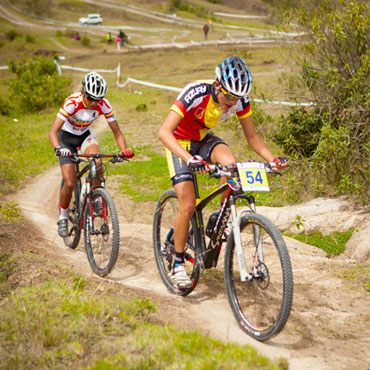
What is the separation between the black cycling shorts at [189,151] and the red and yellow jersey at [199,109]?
2.9 inches

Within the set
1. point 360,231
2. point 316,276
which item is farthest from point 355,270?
point 360,231

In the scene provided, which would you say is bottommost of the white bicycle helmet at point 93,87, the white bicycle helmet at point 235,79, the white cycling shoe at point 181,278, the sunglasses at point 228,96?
the white cycling shoe at point 181,278

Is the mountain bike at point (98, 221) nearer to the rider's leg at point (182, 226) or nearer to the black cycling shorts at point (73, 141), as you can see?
the black cycling shorts at point (73, 141)

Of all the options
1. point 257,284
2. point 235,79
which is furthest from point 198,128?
point 257,284

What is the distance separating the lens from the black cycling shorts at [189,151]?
5336mm

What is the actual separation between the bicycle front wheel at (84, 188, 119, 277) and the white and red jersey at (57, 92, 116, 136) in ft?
4.22

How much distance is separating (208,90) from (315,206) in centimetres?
480

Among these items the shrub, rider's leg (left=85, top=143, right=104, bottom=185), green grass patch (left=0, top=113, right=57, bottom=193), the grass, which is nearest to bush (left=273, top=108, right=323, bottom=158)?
rider's leg (left=85, top=143, right=104, bottom=185)

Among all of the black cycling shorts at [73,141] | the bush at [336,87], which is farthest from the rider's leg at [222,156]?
the bush at [336,87]

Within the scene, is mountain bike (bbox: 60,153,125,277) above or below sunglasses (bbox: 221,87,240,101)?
below

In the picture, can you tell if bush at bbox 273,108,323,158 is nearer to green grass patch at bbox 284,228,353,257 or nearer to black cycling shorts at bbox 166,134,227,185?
green grass patch at bbox 284,228,353,257

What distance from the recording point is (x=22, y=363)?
3.47 m

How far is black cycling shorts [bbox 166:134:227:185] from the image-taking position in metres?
5.34

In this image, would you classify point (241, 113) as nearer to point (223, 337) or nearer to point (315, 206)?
point (223, 337)
